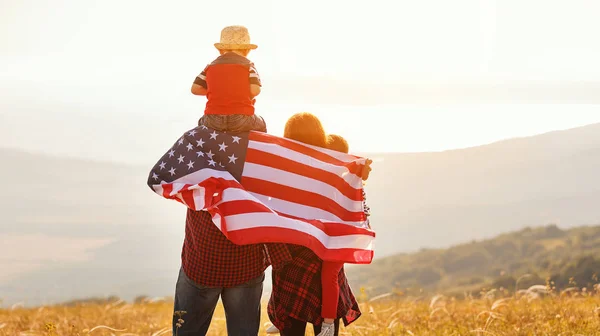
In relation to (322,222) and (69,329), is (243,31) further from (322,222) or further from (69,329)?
(69,329)

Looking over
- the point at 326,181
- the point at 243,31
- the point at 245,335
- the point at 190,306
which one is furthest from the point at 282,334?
the point at 243,31

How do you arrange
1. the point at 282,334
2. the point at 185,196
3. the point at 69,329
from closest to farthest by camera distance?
1. the point at 185,196
2. the point at 282,334
3. the point at 69,329

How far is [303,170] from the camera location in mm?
6172

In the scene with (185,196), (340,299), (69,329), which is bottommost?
(69,329)

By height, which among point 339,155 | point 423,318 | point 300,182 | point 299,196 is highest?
point 339,155

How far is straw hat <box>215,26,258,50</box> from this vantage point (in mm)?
5930

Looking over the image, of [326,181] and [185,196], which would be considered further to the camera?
[326,181]

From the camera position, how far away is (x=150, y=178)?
5.98 meters

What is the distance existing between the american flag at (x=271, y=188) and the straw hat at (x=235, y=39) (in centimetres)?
77

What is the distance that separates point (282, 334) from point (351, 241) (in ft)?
3.56

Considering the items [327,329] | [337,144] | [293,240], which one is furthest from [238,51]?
[327,329]

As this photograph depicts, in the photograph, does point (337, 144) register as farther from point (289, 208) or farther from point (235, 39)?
point (235, 39)

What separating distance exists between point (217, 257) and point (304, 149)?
129cm

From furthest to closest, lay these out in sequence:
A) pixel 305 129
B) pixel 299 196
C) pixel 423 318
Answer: pixel 423 318
pixel 305 129
pixel 299 196
